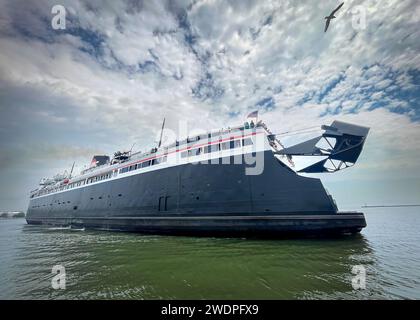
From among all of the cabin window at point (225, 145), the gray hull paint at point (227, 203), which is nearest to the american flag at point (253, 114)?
the cabin window at point (225, 145)

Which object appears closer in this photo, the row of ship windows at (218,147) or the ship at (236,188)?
the ship at (236,188)

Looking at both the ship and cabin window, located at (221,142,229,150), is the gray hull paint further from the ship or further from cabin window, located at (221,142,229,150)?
cabin window, located at (221,142,229,150)

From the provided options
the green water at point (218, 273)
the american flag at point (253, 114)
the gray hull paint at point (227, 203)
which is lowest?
the green water at point (218, 273)

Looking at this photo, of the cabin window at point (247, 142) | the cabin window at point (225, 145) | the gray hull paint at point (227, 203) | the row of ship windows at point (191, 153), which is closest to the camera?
the gray hull paint at point (227, 203)

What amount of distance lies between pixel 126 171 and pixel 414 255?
2096 centimetres

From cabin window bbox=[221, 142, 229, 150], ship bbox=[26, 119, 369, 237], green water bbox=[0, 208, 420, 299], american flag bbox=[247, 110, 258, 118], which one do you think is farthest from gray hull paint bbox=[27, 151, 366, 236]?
american flag bbox=[247, 110, 258, 118]

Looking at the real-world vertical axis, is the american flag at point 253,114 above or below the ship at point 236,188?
above

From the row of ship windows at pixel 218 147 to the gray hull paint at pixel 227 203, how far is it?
106 centimetres

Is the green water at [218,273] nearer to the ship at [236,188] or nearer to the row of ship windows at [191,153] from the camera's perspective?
the ship at [236,188]

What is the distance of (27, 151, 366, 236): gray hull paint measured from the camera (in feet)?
40.2

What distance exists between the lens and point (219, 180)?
14172mm

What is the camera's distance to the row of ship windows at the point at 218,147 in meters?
14.3
